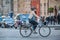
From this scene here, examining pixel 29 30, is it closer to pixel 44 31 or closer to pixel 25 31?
pixel 25 31

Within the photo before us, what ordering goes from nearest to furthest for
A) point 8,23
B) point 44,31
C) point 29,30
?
point 29,30
point 44,31
point 8,23

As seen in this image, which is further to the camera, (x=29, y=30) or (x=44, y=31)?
(x=44, y=31)

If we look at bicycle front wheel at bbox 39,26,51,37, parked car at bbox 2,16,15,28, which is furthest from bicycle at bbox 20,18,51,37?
parked car at bbox 2,16,15,28

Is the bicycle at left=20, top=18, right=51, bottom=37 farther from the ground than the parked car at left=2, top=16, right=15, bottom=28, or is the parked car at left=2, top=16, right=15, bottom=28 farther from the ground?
the bicycle at left=20, top=18, right=51, bottom=37

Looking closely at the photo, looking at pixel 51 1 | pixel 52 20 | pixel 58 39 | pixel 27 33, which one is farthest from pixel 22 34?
pixel 51 1

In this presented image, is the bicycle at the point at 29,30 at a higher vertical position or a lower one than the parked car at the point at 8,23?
higher

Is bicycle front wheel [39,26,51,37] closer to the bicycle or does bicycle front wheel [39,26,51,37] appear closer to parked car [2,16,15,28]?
the bicycle

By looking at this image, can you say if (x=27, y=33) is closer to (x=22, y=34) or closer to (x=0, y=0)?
(x=22, y=34)

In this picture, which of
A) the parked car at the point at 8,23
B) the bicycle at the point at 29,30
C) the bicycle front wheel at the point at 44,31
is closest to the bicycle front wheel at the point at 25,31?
the bicycle at the point at 29,30

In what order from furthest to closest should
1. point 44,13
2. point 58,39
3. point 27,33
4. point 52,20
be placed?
point 44,13
point 52,20
point 27,33
point 58,39

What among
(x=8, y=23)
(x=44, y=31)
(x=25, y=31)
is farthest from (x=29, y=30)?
(x=8, y=23)

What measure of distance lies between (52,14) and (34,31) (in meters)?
16.5

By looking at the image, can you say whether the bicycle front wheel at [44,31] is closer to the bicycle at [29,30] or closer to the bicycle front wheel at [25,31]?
the bicycle at [29,30]

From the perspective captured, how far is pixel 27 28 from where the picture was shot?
1644 centimetres
